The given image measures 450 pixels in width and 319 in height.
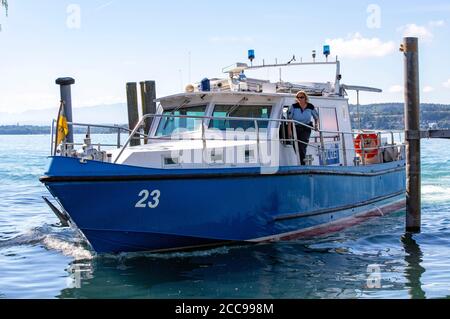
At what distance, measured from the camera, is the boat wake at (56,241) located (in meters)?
10.9

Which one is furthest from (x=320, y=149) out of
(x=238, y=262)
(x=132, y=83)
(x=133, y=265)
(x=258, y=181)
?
(x=132, y=83)

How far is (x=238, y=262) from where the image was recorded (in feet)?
32.3

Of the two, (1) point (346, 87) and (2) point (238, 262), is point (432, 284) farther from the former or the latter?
(1) point (346, 87)

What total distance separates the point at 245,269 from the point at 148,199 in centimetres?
173

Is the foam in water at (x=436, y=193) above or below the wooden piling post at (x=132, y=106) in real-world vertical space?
below

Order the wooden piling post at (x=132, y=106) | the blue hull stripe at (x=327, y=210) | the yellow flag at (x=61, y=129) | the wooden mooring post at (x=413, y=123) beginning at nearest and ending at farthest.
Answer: the yellow flag at (x=61, y=129), the blue hull stripe at (x=327, y=210), the wooden mooring post at (x=413, y=123), the wooden piling post at (x=132, y=106)

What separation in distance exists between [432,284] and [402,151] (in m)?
8.04

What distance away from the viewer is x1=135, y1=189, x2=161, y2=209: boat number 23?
9148mm

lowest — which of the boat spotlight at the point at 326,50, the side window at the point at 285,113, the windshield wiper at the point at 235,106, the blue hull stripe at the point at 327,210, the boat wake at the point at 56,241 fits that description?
the boat wake at the point at 56,241

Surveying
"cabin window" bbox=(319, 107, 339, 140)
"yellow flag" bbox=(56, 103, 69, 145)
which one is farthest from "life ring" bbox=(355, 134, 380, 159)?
"yellow flag" bbox=(56, 103, 69, 145)

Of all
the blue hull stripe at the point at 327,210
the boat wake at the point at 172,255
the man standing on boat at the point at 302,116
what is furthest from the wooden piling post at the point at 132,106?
the boat wake at the point at 172,255

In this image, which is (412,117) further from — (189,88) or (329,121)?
(189,88)

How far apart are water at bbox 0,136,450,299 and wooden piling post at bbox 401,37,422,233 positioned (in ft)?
3.18

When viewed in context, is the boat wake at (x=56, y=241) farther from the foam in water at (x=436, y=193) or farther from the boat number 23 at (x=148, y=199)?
the foam in water at (x=436, y=193)
